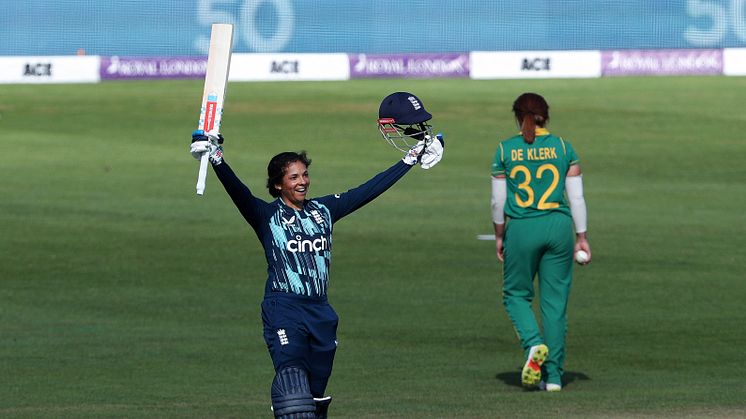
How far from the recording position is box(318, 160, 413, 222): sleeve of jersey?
8.39 m

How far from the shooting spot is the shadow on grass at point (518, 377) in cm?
1137

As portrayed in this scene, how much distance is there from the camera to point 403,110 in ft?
28.5

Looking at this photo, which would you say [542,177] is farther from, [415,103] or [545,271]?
[415,103]

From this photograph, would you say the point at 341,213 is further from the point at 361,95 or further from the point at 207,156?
the point at 361,95

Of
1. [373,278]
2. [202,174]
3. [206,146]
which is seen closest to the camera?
[206,146]

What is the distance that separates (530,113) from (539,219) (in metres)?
0.75

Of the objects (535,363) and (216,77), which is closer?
Answer: (216,77)

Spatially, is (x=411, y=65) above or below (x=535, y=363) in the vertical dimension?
above

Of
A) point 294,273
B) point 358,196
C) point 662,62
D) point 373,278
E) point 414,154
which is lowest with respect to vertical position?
point 294,273

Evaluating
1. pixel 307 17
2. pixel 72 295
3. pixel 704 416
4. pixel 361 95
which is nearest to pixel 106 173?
pixel 72 295

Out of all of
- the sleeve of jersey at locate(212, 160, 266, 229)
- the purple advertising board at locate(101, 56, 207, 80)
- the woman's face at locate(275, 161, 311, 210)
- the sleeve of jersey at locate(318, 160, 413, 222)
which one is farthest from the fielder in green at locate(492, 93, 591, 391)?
the purple advertising board at locate(101, 56, 207, 80)

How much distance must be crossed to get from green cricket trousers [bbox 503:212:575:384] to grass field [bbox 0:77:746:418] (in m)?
0.42

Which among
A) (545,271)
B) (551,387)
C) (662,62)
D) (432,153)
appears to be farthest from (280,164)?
(662,62)

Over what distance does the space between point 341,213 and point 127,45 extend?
42528 millimetres
